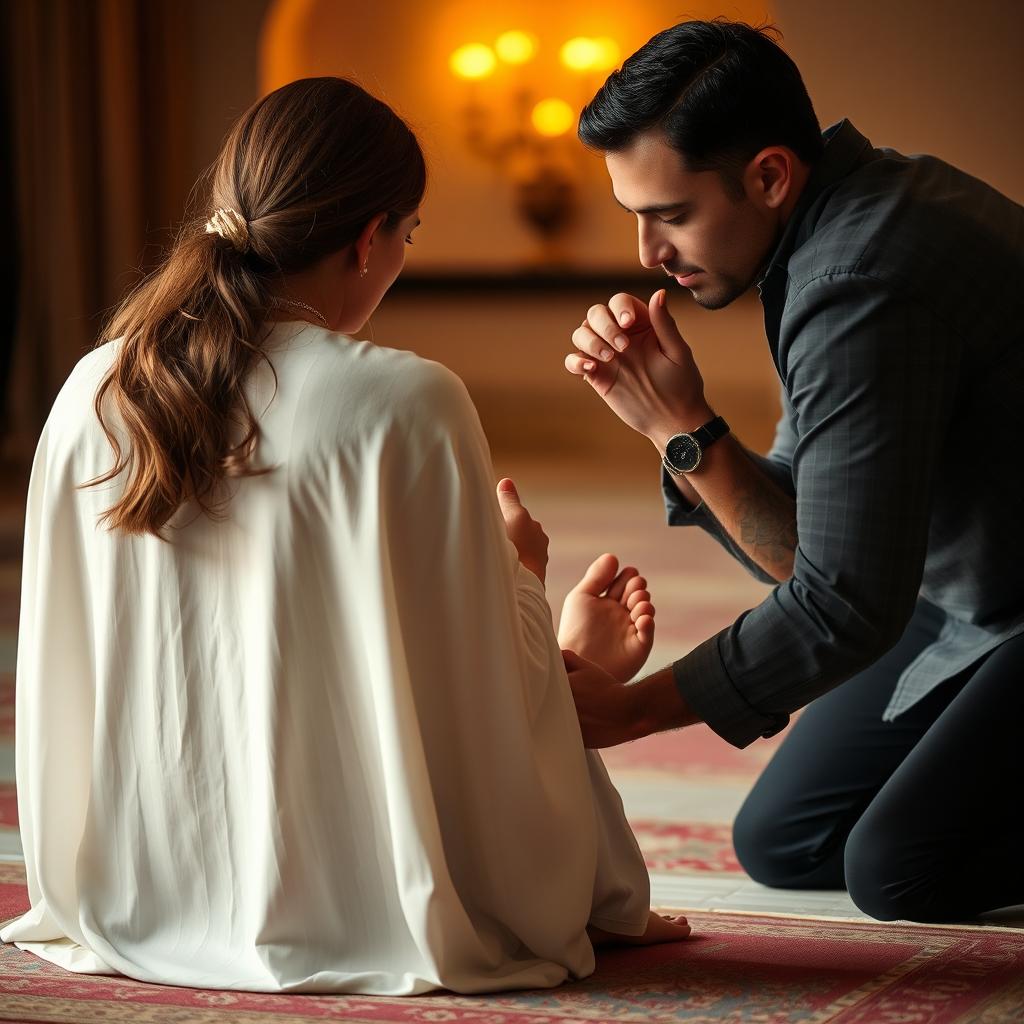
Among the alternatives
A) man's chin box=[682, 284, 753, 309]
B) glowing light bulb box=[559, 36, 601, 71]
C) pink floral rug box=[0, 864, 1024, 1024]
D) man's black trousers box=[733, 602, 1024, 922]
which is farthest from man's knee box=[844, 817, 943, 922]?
glowing light bulb box=[559, 36, 601, 71]

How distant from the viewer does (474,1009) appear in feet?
5.54

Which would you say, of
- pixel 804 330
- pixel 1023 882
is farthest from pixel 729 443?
pixel 1023 882

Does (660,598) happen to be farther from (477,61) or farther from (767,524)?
(477,61)

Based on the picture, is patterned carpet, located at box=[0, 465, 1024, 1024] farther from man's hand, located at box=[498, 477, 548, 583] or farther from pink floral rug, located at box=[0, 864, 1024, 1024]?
man's hand, located at box=[498, 477, 548, 583]

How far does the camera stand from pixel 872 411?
6.18 feet

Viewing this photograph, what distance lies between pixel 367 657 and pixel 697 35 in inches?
39.4

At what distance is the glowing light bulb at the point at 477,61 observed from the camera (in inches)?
423

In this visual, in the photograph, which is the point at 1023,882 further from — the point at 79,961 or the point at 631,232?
the point at 631,232

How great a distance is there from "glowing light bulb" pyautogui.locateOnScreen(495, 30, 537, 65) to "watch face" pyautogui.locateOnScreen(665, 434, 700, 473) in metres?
8.91

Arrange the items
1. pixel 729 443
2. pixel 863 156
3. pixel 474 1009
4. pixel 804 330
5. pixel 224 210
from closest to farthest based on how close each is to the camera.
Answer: pixel 474 1009
pixel 224 210
pixel 804 330
pixel 863 156
pixel 729 443

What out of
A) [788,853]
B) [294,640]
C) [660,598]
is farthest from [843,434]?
[660,598]

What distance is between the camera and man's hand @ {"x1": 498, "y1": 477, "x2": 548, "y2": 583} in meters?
2.06

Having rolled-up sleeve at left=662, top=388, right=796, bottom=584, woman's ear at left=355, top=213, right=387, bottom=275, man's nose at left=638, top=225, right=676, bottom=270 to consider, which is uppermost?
woman's ear at left=355, top=213, right=387, bottom=275

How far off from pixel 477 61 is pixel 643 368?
9.00 m
